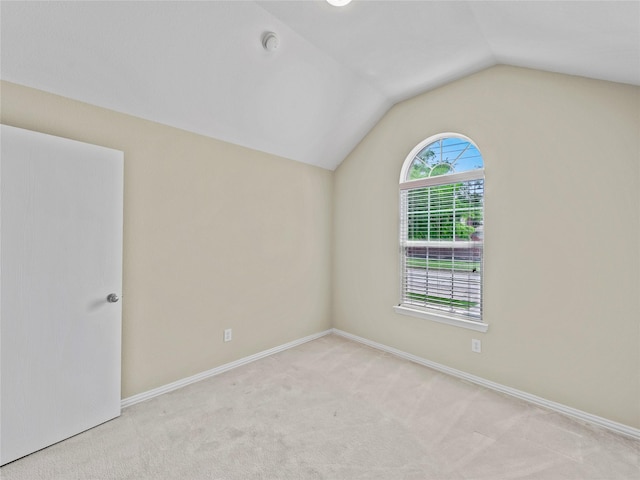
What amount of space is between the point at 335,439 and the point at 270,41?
284 cm

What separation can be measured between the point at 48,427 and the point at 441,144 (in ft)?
12.7

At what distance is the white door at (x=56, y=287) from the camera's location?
1629 millimetres

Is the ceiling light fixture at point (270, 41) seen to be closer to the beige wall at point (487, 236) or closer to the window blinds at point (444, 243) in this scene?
the beige wall at point (487, 236)

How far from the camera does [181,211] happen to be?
2.46 meters

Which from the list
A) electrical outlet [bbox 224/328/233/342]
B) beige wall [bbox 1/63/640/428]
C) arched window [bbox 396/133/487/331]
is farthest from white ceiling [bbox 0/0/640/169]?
electrical outlet [bbox 224/328/233/342]

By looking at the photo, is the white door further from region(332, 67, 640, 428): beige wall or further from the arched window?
region(332, 67, 640, 428): beige wall

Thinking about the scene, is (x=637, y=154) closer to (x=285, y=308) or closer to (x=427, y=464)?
(x=427, y=464)

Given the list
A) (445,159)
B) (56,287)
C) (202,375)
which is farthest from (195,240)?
(445,159)

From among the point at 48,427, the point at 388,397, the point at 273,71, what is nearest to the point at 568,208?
the point at 388,397

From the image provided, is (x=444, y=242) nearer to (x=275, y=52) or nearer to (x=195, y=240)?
(x=275, y=52)

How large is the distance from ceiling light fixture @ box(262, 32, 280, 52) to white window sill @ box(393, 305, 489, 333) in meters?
2.75

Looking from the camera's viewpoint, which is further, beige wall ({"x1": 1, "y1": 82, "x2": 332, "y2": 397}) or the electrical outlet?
the electrical outlet

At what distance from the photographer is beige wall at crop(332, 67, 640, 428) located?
194cm

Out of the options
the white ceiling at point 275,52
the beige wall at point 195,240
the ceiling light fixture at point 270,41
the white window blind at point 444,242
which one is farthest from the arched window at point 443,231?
Answer: the ceiling light fixture at point 270,41
